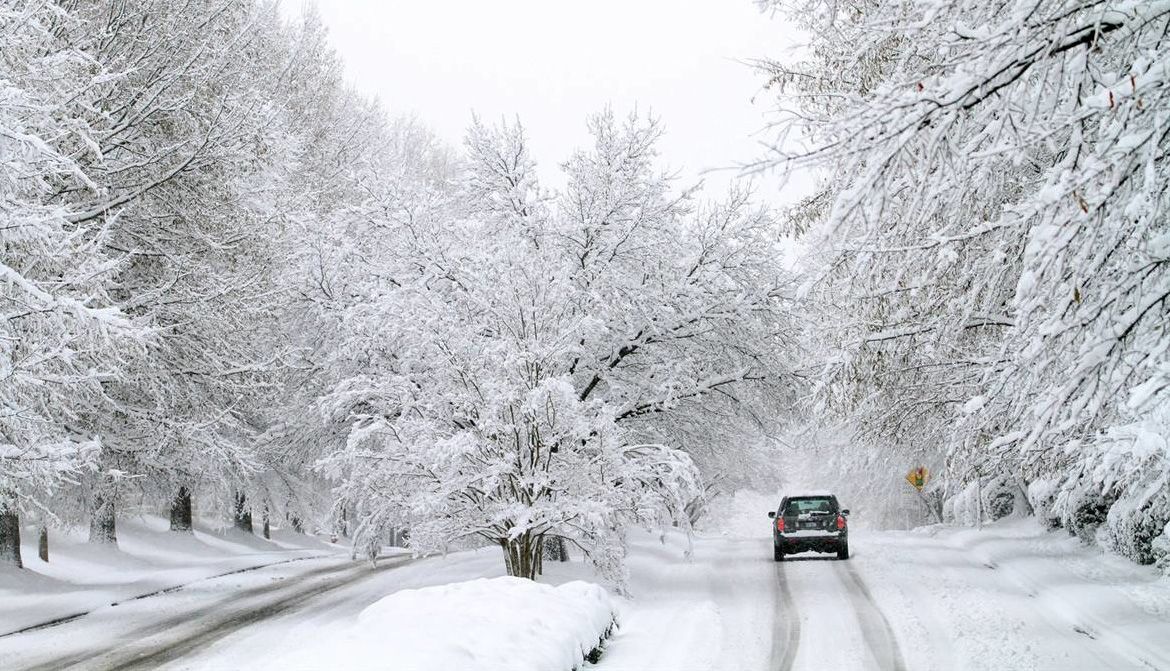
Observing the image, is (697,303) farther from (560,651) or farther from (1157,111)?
(1157,111)

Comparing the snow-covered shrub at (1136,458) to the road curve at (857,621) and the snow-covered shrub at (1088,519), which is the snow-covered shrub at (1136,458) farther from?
the snow-covered shrub at (1088,519)

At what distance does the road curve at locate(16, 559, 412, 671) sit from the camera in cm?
1129

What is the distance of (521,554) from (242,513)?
1598 cm

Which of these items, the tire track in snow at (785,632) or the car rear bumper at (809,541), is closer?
the tire track in snow at (785,632)

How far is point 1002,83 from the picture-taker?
5375 mm

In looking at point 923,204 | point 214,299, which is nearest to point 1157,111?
point 923,204

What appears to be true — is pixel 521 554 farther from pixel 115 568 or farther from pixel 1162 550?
pixel 115 568

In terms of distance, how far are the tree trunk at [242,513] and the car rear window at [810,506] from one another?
12.6 meters

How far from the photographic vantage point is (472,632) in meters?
7.72

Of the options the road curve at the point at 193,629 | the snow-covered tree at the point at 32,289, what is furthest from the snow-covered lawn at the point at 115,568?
the snow-covered tree at the point at 32,289

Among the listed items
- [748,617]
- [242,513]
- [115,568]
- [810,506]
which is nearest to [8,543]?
[115,568]

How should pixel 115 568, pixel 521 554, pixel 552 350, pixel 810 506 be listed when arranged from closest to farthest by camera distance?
pixel 552 350 → pixel 521 554 → pixel 810 506 → pixel 115 568

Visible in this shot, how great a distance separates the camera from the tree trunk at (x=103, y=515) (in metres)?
17.7

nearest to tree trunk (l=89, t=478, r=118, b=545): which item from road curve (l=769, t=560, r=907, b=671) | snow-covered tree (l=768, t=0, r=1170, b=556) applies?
road curve (l=769, t=560, r=907, b=671)
